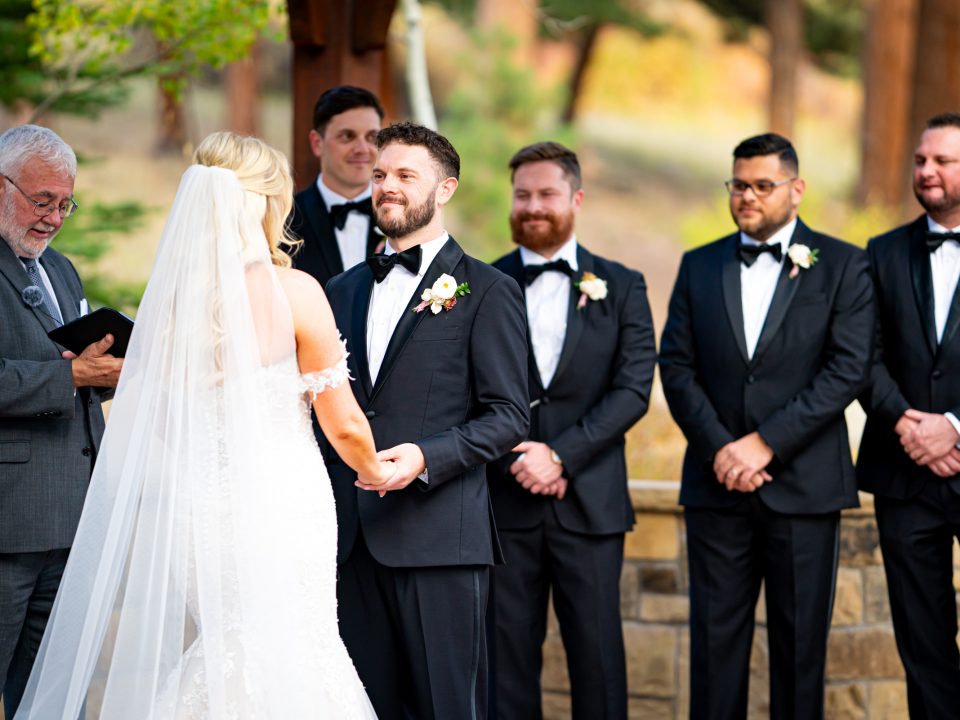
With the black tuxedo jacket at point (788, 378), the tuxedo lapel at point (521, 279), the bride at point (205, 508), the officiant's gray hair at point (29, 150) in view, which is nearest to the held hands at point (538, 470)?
the tuxedo lapel at point (521, 279)

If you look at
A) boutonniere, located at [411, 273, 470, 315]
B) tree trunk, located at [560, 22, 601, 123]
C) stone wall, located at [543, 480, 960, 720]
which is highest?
tree trunk, located at [560, 22, 601, 123]

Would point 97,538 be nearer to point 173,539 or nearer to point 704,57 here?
point 173,539

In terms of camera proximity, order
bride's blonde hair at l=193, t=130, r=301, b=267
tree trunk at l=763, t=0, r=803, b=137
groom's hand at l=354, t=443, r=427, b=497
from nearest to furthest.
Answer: bride's blonde hair at l=193, t=130, r=301, b=267
groom's hand at l=354, t=443, r=427, b=497
tree trunk at l=763, t=0, r=803, b=137

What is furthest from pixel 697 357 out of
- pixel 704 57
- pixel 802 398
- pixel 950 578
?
pixel 704 57

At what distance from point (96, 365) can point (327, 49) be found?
2.30m

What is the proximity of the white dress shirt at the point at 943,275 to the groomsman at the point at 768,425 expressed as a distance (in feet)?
0.79

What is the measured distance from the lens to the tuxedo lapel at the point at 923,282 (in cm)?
457

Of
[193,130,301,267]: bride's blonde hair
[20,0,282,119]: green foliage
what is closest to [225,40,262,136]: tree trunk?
[20,0,282,119]: green foliage

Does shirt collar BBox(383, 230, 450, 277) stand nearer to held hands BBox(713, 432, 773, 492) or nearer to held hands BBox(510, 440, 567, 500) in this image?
held hands BBox(510, 440, 567, 500)

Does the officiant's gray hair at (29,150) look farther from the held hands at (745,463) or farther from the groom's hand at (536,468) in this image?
the held hands at (745,463)

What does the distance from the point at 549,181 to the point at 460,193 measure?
1090cm

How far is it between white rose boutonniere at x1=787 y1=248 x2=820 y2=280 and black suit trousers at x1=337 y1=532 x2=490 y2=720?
1804 millimetres

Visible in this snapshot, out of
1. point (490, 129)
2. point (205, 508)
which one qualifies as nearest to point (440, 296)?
point (205, 508)

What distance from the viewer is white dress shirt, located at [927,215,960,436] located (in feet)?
15.1
